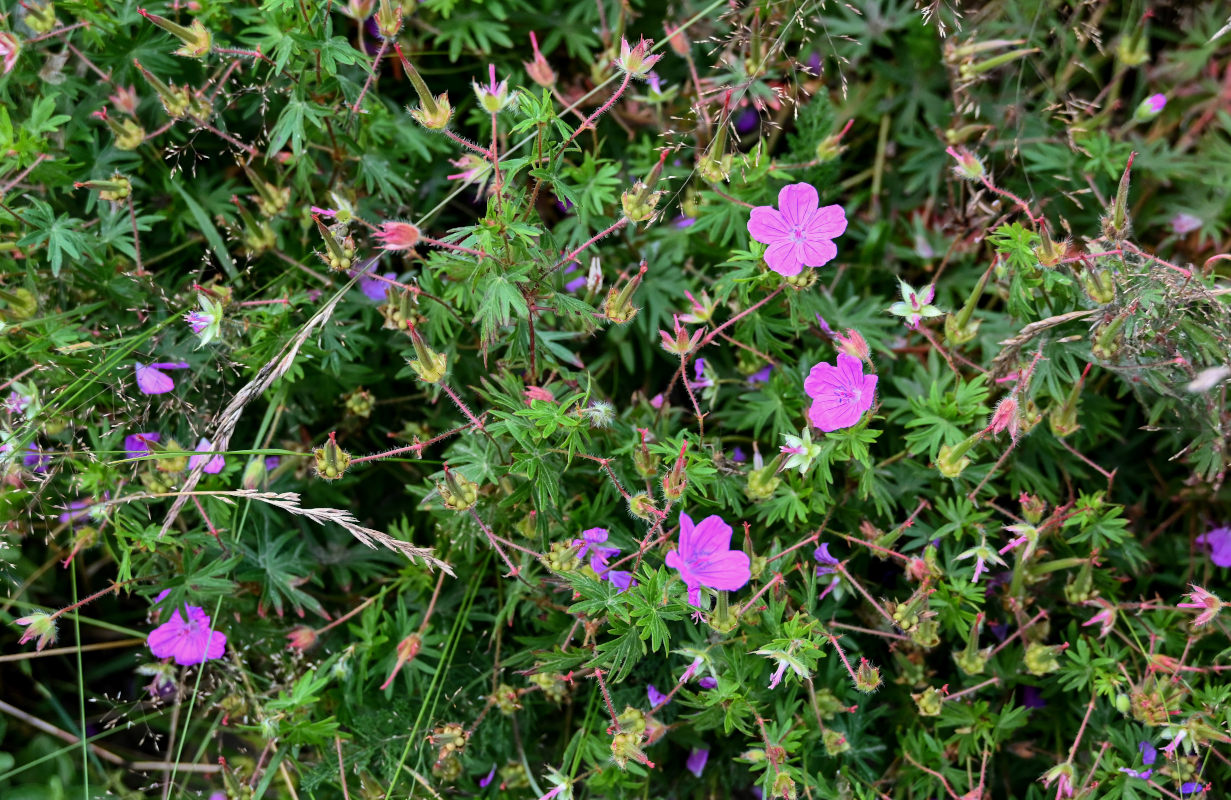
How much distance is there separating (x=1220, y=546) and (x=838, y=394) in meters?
0.97

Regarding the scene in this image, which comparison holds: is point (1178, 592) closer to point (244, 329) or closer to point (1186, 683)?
point (1186, 683)

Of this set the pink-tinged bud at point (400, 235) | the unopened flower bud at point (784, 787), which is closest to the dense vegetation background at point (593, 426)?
the unopened flower bud at point (784, 787)

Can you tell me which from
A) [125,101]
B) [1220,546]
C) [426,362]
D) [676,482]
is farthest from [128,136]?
[1220,546]

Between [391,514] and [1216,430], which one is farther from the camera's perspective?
[391,514]

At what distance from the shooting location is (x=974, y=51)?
2080 millimetres

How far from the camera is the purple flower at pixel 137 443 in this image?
193 cm

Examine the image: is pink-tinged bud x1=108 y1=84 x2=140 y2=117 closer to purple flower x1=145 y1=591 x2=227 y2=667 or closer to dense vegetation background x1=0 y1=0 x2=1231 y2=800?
dense vegetation background x1=0 y1=0 x2=1231 y2=800

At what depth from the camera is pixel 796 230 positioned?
1.82 meters

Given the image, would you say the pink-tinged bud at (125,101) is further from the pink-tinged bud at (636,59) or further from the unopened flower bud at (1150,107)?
the unopened flower bud at (1150,107)

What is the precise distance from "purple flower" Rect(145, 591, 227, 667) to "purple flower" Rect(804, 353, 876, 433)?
4.08 feet

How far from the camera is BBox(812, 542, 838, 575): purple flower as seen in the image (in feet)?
6.18

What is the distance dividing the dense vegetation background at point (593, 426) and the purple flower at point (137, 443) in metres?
0.03

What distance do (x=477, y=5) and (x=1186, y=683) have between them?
82.5 inches

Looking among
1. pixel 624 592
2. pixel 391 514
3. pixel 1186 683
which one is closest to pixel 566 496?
pixel 624 592
